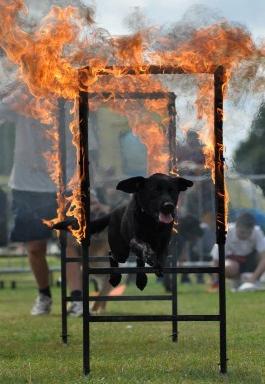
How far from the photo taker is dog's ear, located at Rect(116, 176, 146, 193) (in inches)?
285

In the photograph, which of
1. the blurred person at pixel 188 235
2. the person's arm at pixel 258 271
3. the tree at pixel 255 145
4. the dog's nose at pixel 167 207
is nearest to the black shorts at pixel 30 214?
the tree at pixel 255 145

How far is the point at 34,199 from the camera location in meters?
11.9

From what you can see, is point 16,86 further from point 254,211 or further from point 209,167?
point 254,211

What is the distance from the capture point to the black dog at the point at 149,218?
7.12 metres

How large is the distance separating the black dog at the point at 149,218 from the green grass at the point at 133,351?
24.6 inches

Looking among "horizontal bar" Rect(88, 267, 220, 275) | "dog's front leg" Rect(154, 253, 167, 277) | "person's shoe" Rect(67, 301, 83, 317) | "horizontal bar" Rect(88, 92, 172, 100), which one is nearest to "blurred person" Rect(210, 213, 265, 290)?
"person's shoe" Rect(67, 301, 83, 317)

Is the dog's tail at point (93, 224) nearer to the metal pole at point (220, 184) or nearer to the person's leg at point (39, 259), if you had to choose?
the metal pole at point (220, 184)

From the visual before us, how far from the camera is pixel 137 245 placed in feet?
24.8

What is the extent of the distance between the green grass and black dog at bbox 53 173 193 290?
2.05 ft

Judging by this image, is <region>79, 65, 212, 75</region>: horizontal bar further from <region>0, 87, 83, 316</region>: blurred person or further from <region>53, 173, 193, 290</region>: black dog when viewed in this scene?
<region>0, 87, 83, 316</region>: blurred person

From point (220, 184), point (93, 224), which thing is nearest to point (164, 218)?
point (220, 184)

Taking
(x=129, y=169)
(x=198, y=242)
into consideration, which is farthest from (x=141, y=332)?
(x=198, y=242)

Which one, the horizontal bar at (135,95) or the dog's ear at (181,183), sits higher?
the horizontal bar at (135,95)

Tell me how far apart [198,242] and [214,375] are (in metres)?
13.3
